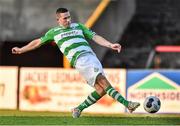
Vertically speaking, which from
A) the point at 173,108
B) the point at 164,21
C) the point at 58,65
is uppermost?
the point at 164,21

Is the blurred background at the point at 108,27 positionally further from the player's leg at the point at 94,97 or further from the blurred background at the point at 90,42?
the player's leg at the point at 94,97

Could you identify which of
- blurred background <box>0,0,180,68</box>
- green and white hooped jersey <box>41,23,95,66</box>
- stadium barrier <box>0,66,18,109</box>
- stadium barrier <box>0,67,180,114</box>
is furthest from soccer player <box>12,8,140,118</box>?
blurred background <box>0,0,180,68</box>

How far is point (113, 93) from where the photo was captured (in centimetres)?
1070

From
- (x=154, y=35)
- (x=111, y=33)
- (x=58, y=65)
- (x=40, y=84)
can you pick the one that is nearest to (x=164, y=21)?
(x=154, y=35)

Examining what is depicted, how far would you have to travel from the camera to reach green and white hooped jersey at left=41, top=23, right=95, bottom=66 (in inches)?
435

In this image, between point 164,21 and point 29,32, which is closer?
point 29,32

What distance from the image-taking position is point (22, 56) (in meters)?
28.7

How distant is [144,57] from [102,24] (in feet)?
9.99

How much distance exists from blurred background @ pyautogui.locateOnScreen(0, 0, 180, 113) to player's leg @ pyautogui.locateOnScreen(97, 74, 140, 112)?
27.0ft

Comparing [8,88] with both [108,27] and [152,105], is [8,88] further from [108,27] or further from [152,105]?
[108,27]

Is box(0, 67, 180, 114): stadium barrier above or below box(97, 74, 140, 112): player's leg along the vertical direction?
above

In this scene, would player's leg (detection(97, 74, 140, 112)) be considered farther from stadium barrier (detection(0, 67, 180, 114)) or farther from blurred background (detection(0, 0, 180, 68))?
blurred background (detection(0, 0, 180, 68))

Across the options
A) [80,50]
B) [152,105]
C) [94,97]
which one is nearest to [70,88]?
[94,97]

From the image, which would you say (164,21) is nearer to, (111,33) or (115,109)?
(111,33)
